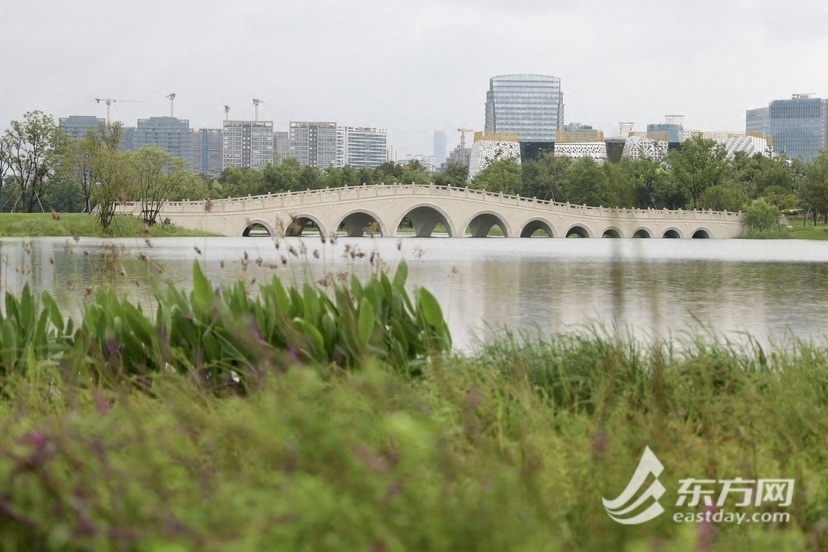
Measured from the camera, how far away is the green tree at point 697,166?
177ft

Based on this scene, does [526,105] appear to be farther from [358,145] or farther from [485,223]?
[485,223]

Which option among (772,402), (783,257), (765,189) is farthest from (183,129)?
(772,402)

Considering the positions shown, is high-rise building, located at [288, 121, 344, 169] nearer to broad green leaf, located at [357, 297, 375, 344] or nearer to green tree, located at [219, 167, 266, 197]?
green tree, located at [219, 167, 266, 197]

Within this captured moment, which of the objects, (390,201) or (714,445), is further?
(390,201)

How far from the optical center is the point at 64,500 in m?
1.79

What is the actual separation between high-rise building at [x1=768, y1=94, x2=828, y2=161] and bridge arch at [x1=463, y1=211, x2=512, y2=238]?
513 ft

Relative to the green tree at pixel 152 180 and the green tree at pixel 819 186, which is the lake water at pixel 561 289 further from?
the green tree at pixel 819 186

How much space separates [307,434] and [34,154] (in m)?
45.0

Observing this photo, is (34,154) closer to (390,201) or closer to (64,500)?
(390,201)

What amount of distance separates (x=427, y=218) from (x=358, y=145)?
477ft

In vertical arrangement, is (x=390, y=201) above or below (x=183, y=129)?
below

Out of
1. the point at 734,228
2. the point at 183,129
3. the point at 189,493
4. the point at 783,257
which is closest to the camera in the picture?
the point at 189,493

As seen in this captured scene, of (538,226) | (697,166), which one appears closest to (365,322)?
(538,226)

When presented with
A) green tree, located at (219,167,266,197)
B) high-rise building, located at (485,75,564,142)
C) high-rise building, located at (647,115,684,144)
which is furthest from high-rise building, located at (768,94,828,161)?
green tree, located at (219,167,266,197)
